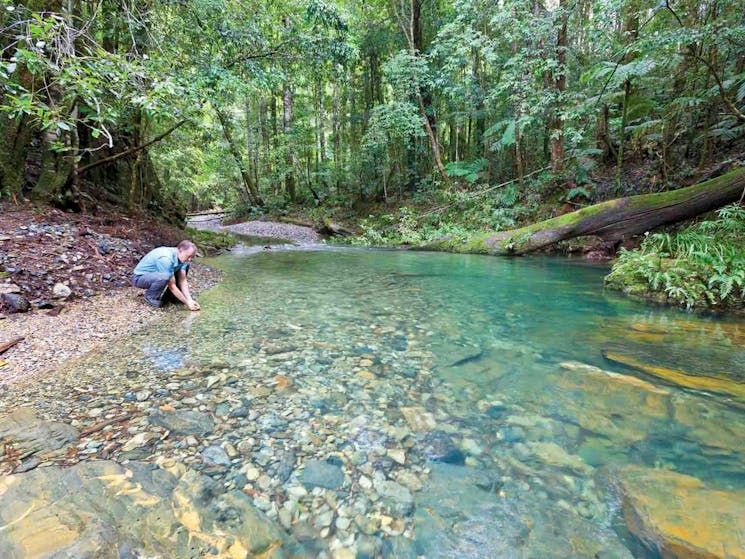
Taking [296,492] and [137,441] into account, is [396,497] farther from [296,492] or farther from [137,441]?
[137,441]

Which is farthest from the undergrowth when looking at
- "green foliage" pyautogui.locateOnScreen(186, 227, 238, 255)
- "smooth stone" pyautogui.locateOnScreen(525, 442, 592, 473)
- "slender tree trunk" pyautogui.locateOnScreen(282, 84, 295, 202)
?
"smooth stone" pyautogui.locateOnScreen(525, 442, 592, 473)

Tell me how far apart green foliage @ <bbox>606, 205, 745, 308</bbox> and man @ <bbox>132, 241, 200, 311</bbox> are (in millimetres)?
7102

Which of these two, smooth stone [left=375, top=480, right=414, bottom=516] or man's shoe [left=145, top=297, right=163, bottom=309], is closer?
smooth stone [left=375, top=480, right=414, bottom=516]

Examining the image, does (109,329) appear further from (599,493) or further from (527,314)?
(527,314)

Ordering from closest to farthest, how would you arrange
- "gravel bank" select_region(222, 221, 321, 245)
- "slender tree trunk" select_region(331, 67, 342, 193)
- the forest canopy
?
1. the forest canopy
2. "gravel bank" select_region(222, 221, 321, 245)
3. "slender tree trunk" select_region(331, 67, 342, 193)

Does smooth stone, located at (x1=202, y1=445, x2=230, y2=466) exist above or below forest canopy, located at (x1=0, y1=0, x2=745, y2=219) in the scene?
below

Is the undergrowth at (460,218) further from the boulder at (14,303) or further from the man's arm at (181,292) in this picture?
the boulder at (14,303)

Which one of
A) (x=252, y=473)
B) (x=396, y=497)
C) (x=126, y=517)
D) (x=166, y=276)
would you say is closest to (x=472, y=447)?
(x=396, y=497)

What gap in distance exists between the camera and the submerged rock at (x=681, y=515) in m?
1.62

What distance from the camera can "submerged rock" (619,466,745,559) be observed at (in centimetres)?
162

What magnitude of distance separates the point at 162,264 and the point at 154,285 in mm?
334

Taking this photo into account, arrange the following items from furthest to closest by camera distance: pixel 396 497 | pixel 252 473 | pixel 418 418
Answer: pixel 418 418 → pixel 252 473 → pixel 396 497

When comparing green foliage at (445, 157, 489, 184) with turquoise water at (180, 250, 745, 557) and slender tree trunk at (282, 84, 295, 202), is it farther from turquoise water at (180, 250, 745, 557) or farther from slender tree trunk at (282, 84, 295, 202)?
turquoise water at (180, 250, 745, 557)

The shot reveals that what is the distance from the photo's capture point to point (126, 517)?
170 centimetres
